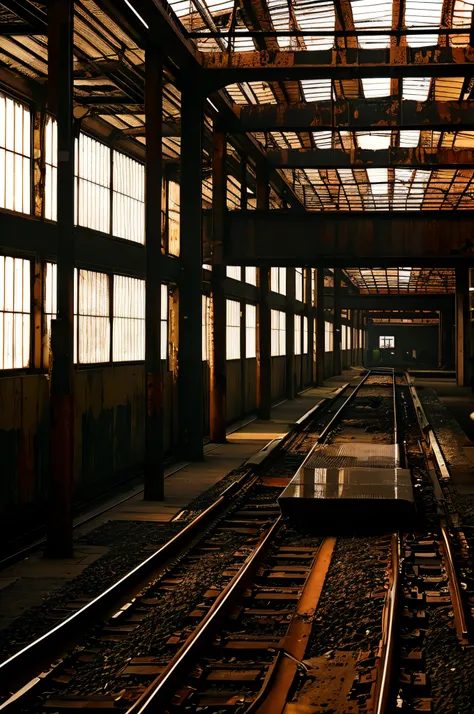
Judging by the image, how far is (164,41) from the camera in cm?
1267

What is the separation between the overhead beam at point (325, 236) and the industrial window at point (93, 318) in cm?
517

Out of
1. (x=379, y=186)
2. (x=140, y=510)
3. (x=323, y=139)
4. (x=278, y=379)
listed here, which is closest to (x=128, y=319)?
(x=140, y=510)

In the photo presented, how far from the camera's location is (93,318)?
12.9 metres

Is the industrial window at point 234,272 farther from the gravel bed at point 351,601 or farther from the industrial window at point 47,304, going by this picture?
the gravel bed at point 351,601

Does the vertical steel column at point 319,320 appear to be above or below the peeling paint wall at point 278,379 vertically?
above

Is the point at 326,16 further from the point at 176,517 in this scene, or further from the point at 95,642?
the point at 95,642

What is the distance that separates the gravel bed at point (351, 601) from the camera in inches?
254

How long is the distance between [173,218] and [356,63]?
5.71 m

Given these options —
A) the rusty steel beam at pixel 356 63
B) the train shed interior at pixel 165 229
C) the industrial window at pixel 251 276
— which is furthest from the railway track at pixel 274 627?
the industrial window at pixel 251 276

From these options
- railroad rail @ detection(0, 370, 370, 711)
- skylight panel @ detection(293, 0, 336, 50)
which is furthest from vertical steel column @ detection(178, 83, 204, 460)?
railroad rail @ detection(0, 370, 370, 711)

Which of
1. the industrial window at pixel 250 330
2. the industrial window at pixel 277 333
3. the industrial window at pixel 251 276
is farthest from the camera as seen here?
the industrial window at pixel 277 333

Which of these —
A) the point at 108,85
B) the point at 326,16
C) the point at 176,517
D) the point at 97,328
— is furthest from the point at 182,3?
the point at 176,517

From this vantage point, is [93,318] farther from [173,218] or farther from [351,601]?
[351,601]

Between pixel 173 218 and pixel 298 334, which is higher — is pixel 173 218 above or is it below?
above
